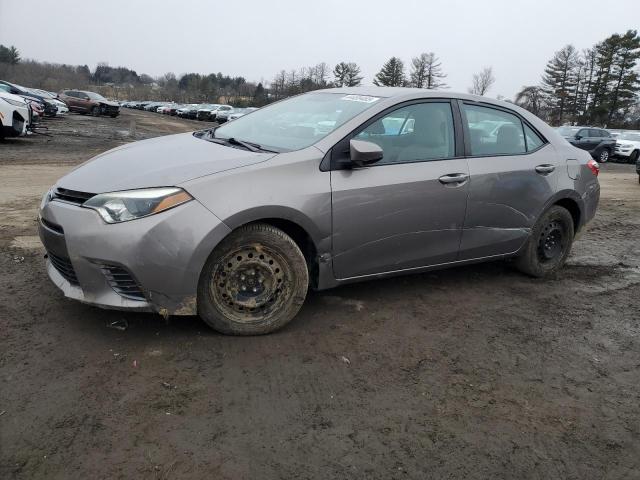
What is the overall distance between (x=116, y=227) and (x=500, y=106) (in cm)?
335

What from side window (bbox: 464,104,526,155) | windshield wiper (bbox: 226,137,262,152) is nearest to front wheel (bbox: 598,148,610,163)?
side window (bbox: 464,104,526,155)

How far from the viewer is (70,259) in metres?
3.00

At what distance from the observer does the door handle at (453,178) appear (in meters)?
3.87

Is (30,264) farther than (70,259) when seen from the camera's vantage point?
Yes

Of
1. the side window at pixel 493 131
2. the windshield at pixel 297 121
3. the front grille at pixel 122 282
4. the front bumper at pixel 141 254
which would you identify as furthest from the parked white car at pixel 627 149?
the front grille at pixel 122 282

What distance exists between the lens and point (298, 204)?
10.7ft

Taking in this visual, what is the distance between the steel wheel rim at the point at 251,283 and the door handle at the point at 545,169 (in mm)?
2492

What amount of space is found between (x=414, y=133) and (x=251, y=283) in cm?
167

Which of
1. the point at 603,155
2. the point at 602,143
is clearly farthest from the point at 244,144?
the point at 603,155

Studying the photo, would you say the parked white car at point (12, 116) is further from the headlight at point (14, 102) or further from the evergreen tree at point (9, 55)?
the evergreen tree at point (9, 55)

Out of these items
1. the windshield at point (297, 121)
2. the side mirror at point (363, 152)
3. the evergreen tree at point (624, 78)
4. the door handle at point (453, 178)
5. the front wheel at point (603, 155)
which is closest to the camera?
the side mirror at point (363, 152)

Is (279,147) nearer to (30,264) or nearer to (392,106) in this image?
(392,106)

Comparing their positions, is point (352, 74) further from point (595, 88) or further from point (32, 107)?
point (32, 107)

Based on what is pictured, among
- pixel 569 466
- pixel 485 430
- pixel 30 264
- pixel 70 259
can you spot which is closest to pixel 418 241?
pixel 485 430
